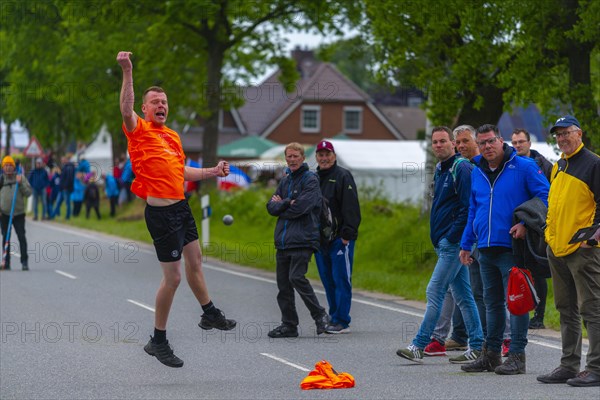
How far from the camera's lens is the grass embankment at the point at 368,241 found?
61.4 ft

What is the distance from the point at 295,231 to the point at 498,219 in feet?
11.1

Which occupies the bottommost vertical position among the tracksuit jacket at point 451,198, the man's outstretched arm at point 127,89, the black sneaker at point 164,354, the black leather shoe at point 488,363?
the black leather shoe at point 488,363

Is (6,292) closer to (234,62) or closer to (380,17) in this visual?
(380,17)

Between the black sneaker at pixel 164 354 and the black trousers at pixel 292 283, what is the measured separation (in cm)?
349

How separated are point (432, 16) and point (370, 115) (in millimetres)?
59067

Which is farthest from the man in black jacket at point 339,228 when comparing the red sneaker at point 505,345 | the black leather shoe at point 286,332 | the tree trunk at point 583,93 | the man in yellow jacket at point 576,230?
the tree trunk at point 583,93

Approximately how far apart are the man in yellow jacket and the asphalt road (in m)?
0.32

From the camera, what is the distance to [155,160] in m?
9.33

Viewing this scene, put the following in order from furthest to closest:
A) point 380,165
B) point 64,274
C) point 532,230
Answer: point 380,165 → point 64,274 → point 532,230

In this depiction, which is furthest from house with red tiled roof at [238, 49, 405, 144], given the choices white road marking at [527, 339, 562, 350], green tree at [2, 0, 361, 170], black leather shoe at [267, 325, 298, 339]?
white road marking at [527, 339, 562, 350]

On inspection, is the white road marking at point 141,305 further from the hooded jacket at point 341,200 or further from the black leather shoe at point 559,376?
the black leather shoe at point 559,376

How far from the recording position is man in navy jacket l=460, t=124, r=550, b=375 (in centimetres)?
1020

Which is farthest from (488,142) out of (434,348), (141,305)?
(141,305)

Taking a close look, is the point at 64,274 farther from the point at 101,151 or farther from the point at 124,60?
the point at 101,151
